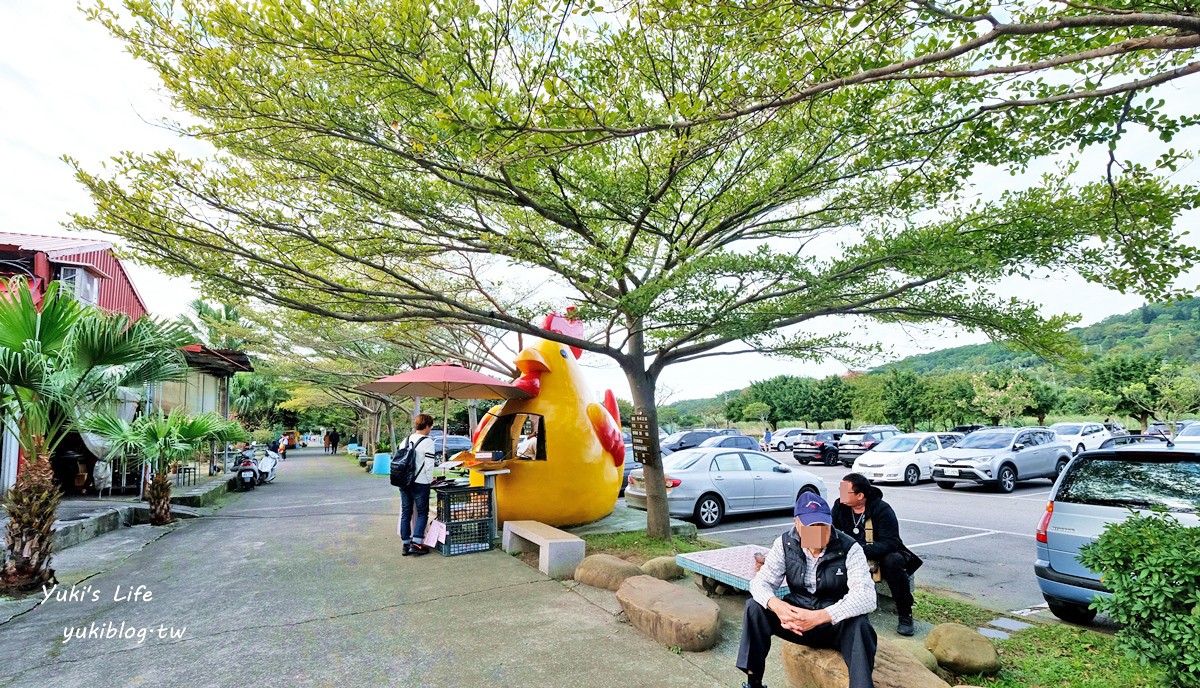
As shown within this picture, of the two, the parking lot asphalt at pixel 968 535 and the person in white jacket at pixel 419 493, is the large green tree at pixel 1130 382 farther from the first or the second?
the person in white jacket at pixel 419 493

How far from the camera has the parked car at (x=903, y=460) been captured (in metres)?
17.3

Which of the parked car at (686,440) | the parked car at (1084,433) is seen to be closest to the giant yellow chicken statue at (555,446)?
the parked car at (686,440)

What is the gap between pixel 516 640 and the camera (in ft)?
15.3

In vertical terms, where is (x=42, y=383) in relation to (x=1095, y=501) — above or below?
above

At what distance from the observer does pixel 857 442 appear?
24.2 meters

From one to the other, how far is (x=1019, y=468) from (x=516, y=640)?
1606 centimetres

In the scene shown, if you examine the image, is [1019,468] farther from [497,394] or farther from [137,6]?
[137,6]

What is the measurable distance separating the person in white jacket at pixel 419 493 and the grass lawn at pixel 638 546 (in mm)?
2187

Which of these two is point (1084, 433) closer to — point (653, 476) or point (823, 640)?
point (653, 476)

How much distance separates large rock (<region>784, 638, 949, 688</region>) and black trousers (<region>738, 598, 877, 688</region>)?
5 centimetres

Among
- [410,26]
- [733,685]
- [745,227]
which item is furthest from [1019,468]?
[410,26]

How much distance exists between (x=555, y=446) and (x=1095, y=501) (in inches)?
239

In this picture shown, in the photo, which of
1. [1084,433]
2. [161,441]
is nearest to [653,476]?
[161,441]

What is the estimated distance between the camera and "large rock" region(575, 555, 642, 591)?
19.4ft
